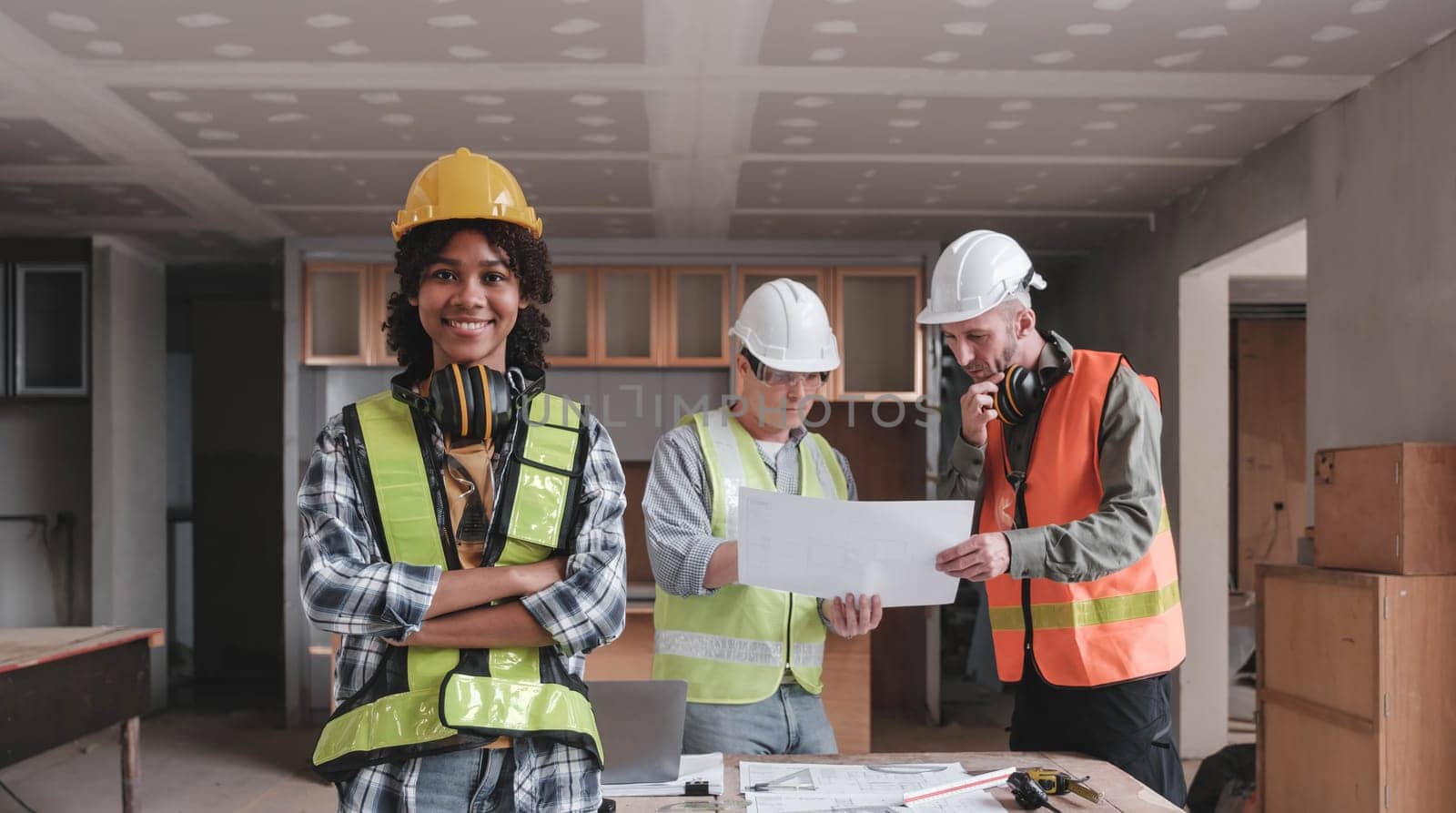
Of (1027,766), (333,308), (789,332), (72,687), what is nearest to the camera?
(1027,766)

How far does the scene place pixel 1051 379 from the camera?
2.28 m

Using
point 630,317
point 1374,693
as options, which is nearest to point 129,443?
point 630,317

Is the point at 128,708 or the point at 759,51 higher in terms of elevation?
the point at 759,51

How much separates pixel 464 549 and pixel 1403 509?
9.18 ft

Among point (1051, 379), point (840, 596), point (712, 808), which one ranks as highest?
point (1051, 379)

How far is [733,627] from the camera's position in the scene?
2.31 meters

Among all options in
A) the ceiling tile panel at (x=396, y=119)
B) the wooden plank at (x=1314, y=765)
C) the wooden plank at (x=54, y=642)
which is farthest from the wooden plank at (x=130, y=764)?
the wooden plank at (x=1314, y=765)

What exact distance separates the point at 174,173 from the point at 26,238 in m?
1.97

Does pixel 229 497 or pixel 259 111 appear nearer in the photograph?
pixel 259 111

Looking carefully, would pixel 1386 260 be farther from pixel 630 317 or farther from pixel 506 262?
pixel 630 317

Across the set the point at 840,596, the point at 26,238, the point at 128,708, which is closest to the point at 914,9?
the point at 840,596

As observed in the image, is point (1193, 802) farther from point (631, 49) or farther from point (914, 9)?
point (631, 49)

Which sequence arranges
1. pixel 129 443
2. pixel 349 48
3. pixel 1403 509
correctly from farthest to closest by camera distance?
pixel 129 443, pixel 349 48, pixel 1403 509

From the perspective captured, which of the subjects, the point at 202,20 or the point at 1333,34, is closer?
the point at 202,20
